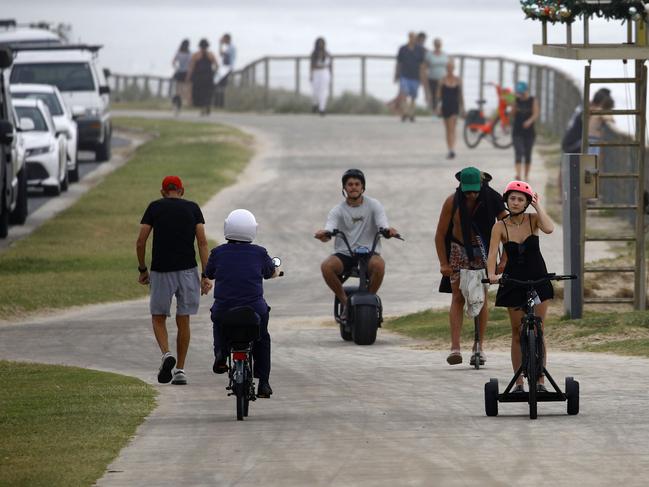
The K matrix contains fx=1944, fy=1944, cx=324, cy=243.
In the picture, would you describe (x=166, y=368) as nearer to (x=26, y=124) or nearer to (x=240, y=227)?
(x=240, y=227)

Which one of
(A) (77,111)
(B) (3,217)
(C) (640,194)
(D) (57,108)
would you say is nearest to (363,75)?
(A) (77,111)

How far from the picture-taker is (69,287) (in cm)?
2323

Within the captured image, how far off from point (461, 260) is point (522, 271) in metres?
2.57

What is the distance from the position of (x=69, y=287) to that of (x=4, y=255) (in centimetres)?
267

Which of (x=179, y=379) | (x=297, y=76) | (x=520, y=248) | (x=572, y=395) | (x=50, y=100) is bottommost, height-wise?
(x=179, y=379)

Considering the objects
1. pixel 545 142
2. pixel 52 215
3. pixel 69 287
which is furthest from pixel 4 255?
pixel 545 142

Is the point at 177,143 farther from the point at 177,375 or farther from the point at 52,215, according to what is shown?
the point at 177,375

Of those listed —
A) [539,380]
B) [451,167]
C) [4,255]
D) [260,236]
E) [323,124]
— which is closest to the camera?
[539,380]

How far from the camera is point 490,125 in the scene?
41.5 meters

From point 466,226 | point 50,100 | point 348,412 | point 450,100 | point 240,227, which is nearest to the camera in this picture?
point 348,412

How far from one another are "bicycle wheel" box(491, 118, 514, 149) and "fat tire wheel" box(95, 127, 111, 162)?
8239 mm

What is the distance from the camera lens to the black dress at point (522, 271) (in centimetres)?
1262

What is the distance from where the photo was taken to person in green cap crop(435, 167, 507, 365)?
49.0 feet

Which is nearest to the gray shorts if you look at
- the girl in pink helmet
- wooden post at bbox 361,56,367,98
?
the girl in pink helmet
